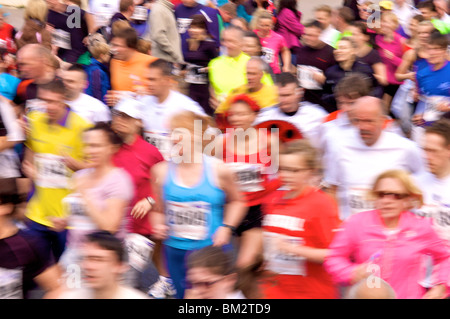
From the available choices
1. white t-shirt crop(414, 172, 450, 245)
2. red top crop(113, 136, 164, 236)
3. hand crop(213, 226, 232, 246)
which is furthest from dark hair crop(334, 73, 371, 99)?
hand crop(213, 226, 232, 246)

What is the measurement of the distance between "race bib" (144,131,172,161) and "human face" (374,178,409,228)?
105 inches

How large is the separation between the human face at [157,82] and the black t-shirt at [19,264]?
2370 millimetres

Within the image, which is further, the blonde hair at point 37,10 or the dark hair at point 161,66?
the blonde hair at point 37,10

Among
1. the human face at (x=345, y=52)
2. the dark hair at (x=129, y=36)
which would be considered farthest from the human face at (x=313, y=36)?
the dark hair at (x=129, y=36)

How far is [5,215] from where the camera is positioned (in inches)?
198

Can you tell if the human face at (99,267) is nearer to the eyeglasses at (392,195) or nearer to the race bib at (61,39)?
the eyeglasses at (392,195)

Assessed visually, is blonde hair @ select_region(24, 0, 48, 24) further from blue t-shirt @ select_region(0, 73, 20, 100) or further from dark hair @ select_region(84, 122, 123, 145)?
dark hair @ select_region(84, 122, 123, 145)

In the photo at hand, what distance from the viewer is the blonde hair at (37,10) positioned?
31.8ft

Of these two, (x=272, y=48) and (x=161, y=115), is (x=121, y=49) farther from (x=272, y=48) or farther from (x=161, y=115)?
(x=272, y=48)

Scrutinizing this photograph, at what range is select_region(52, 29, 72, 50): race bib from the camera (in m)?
10.2

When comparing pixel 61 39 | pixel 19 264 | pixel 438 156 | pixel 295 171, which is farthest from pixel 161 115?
pixel 61 39

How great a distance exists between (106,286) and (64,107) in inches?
101

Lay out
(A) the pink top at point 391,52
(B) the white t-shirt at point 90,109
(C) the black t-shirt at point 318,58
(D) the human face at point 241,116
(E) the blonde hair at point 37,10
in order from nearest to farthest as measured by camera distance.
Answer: (D) the human face at point 241,116 < (B) the white t-shirt at point 90,109 < (C) the black t-shirt at point 318,58 < (E) the blonde hair at point 37,10 < (A) the pink top at point 391,52

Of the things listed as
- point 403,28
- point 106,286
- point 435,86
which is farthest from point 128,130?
point 403,28
